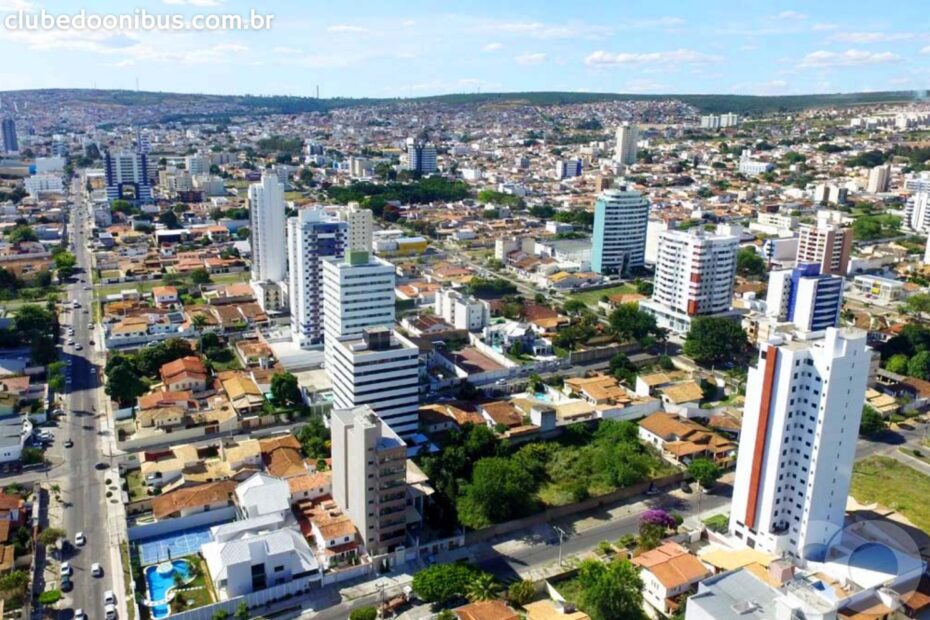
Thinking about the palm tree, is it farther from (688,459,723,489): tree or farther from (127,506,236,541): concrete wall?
(688,459,723,489): tree

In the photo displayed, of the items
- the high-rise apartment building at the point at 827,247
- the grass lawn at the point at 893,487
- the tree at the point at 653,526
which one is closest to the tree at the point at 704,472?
the tree at the point at 653,526

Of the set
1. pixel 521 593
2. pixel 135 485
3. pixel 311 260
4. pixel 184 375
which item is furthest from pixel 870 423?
pixel 184 375

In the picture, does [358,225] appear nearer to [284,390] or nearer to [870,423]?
[284,390]

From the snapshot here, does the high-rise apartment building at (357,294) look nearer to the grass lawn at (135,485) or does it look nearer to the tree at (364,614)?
the grass lawn at (135,485)

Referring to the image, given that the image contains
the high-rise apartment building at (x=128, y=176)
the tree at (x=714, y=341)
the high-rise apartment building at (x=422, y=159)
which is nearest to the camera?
the tree at (x=714, y=341)

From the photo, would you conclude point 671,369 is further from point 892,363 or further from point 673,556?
point 673,556

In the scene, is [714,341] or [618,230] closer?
[714,341]

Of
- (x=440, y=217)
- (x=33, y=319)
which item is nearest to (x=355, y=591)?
(x=33, y=319)
